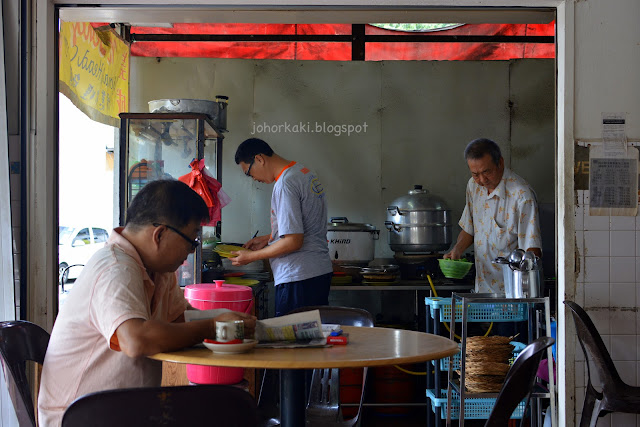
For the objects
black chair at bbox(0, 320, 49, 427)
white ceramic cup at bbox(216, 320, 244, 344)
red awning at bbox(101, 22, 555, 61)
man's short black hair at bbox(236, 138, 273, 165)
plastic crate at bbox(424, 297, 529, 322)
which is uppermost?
red awning at bbox(101, 22, 555, 61)

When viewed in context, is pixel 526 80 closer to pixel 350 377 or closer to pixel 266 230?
pixel 266 230

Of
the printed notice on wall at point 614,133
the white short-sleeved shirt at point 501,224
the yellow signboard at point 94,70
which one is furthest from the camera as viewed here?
the yellow signboard at point 94,70

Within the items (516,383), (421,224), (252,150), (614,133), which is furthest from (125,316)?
(421,224)

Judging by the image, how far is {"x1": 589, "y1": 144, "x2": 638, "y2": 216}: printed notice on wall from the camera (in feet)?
11.7

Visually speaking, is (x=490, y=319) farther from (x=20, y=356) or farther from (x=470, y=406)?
(x=20, y=356)

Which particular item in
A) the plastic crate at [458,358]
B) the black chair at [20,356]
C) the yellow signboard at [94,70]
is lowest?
the plastic crate at [458,358]

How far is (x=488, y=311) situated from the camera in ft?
13.4

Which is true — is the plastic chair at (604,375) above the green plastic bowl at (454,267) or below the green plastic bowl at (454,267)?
below

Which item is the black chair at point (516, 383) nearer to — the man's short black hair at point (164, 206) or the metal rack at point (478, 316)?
the man's short black hair at point (164, 206)

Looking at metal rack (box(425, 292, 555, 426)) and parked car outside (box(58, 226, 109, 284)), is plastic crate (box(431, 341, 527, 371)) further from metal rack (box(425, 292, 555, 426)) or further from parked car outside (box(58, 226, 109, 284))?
parked car outside (box(58, 226, 109, 284))

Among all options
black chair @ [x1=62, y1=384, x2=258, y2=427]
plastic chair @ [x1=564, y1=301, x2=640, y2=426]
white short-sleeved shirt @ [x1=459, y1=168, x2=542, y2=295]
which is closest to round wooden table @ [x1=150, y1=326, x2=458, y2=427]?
black chair @ [x1=62, y1=384, x2=258, y2=427]

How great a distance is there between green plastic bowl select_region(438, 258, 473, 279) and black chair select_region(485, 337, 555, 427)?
2.82 metres

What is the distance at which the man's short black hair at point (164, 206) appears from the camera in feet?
7.39

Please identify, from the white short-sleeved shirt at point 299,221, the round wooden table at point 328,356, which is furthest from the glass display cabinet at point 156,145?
the round wooden table at point 328,356
